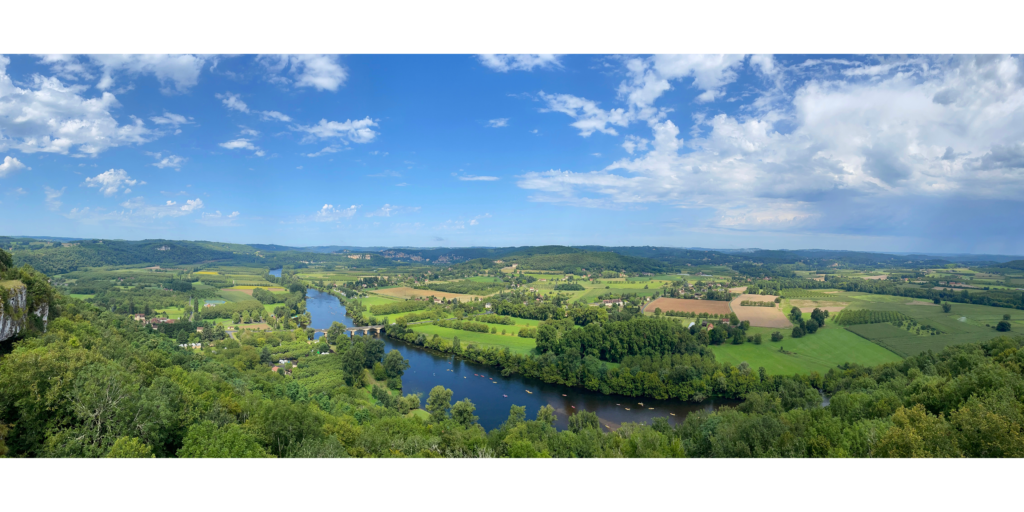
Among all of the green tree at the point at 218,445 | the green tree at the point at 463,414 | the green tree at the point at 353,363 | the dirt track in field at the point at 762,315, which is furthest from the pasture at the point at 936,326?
the green tree at the point at 353,363

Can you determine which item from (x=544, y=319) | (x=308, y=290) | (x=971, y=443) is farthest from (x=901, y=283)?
(x=308, y=290)

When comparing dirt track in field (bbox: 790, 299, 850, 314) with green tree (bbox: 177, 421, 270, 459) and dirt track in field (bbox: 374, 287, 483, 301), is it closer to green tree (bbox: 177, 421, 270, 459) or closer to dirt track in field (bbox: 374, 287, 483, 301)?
dirt track in field (bbox: 374, 287, 483, 301)

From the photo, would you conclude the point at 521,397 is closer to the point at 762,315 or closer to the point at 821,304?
the point at 762,315

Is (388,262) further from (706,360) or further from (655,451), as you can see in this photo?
(655,451)

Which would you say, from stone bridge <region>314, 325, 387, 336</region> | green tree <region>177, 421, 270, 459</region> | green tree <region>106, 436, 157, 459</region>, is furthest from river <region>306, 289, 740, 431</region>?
green tree <region>106, 436, 157, 459</region>

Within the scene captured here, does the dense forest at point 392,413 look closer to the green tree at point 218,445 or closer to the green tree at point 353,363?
the green tree at point 218,445

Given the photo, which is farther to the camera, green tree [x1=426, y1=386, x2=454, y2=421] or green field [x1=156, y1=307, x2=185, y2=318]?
green field [x1=156, y1=307, x2=185, y2=318]

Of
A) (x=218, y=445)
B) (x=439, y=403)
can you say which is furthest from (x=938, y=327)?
(x=218, y=445)
